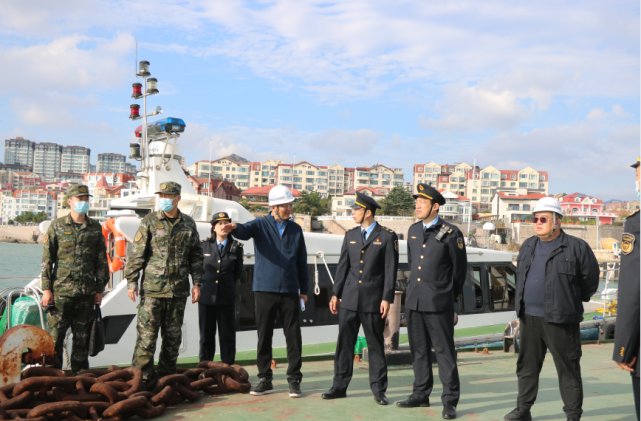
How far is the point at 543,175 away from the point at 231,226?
152 metres

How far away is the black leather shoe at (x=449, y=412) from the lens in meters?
4.13

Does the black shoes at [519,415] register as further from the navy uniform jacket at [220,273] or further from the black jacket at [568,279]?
the navy uniform jacket at [220,273]

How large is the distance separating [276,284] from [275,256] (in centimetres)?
25

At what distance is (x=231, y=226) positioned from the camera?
443 cm

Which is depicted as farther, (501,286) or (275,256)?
(501,286)

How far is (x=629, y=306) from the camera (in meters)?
2.90

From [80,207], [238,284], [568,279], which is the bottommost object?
[238,284]

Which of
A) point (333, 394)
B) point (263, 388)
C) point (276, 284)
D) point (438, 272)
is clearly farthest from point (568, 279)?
point (263, 388)

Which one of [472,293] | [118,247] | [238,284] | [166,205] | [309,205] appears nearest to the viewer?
[166,205]

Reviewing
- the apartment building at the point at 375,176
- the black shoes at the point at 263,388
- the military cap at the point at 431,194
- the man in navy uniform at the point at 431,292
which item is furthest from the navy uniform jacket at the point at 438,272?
the apartment building at the point at 375,176

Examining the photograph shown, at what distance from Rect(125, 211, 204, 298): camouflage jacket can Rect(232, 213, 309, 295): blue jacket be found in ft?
1.59

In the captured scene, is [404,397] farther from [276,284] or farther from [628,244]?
[628,244]

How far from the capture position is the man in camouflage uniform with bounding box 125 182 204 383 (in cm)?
439

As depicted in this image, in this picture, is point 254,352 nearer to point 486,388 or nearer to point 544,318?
point 486,388
